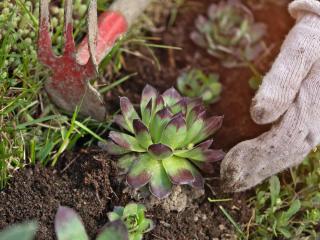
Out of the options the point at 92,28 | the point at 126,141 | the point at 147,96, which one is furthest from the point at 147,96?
the point at 92,28

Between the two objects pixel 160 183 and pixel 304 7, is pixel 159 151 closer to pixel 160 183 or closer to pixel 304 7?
pixel 160 183

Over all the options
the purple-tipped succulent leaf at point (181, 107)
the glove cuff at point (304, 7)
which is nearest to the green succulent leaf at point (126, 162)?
the purple-tipped succulent leaf at point (181, 107)

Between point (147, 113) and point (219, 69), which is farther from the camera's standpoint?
point (219, 69)

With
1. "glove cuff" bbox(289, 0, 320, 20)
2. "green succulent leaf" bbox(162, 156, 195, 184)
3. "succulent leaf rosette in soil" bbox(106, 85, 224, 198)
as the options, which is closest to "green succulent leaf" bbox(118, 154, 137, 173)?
"succulent leaf rosette in soil" bbox(106, 85, 224, 198)

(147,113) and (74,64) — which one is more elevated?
(74,64)

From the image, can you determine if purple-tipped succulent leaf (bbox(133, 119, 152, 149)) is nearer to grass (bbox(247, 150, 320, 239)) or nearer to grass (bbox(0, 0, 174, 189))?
grass (bbox(0, 0, 174, 189))

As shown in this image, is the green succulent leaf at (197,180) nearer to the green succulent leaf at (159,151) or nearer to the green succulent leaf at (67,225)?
the green succulent leaf at (159,151)

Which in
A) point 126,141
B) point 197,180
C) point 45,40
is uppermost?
point 45,40
